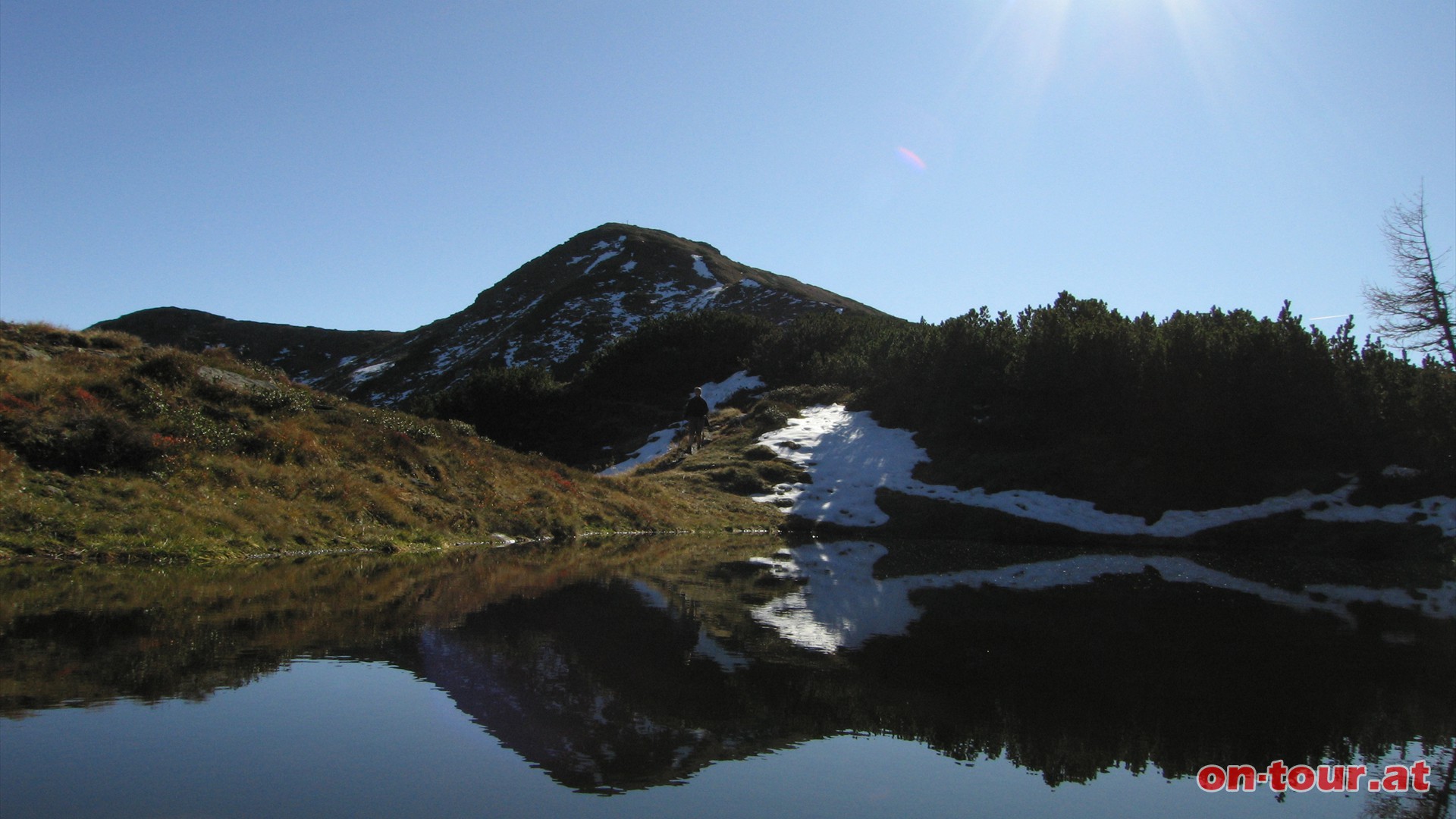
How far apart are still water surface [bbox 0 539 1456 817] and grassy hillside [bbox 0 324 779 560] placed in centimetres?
218

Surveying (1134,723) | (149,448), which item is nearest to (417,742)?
(1134,723)

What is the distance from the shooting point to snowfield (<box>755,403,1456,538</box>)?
969 inches

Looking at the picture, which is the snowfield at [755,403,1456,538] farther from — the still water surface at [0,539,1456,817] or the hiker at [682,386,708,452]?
the still water surface at [0,539,1456,817]

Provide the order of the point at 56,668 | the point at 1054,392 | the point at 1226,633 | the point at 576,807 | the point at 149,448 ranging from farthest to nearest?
the point at 1054,392 → the point at 149,448 → the point at 1226,633 → the point at 56,668 → the point at 576,807

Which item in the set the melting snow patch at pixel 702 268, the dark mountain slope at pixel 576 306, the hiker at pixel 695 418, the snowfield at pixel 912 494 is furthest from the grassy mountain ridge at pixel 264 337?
the snowfield at pixel 912 494

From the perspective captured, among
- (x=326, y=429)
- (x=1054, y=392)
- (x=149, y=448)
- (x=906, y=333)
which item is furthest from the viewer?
(x=906, y=333)

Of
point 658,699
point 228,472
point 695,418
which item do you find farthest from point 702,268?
point 658,699

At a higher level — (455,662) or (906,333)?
(906,333)

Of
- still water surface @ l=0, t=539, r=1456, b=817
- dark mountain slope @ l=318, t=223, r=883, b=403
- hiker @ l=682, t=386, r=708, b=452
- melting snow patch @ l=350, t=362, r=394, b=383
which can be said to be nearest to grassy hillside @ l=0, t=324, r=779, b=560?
still water surface @ l=0, t=539, r=1456, b=817

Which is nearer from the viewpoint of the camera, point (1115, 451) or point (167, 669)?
point (167, 669)

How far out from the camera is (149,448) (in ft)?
49.6

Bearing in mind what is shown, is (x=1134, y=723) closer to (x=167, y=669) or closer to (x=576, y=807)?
(x=576, y=807)

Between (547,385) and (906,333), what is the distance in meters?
24.2

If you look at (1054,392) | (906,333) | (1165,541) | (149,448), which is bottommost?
(1165,541)
